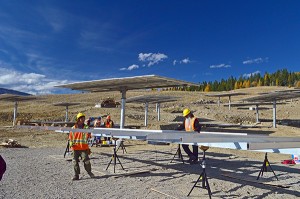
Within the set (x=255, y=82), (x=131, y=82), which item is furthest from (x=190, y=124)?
(x=255, y=82)

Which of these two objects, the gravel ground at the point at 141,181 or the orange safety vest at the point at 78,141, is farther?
the orange safety vest at the point at 78,141

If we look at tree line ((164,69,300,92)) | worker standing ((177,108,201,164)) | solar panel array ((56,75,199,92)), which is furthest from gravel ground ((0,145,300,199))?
tree line ((164,69,300,92))

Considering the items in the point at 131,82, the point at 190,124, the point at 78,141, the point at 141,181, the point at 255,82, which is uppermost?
the point at 255,82

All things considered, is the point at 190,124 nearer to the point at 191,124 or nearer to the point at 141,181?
the point at 191,124

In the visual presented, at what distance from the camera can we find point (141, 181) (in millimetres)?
7777

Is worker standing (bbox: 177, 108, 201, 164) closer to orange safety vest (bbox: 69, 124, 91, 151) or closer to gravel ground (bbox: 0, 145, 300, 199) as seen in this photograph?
gravel ground (bbox: 0, 145, 300, 199)

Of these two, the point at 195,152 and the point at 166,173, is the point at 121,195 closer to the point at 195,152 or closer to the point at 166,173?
the point at 166,173

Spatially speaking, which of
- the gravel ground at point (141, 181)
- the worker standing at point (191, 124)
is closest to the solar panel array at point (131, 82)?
the worker standing at point (191, 124)

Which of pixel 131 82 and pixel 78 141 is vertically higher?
pixel 131 82

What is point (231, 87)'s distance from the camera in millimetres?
118875

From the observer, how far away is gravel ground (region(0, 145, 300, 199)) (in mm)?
6508

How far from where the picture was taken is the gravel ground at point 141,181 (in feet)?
21.4

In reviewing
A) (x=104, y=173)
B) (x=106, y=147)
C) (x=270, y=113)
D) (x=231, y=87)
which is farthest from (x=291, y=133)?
(x=231, y=87)

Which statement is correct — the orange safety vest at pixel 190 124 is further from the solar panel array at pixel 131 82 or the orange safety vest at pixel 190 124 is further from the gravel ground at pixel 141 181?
the solar panel array at pixel 131 82
